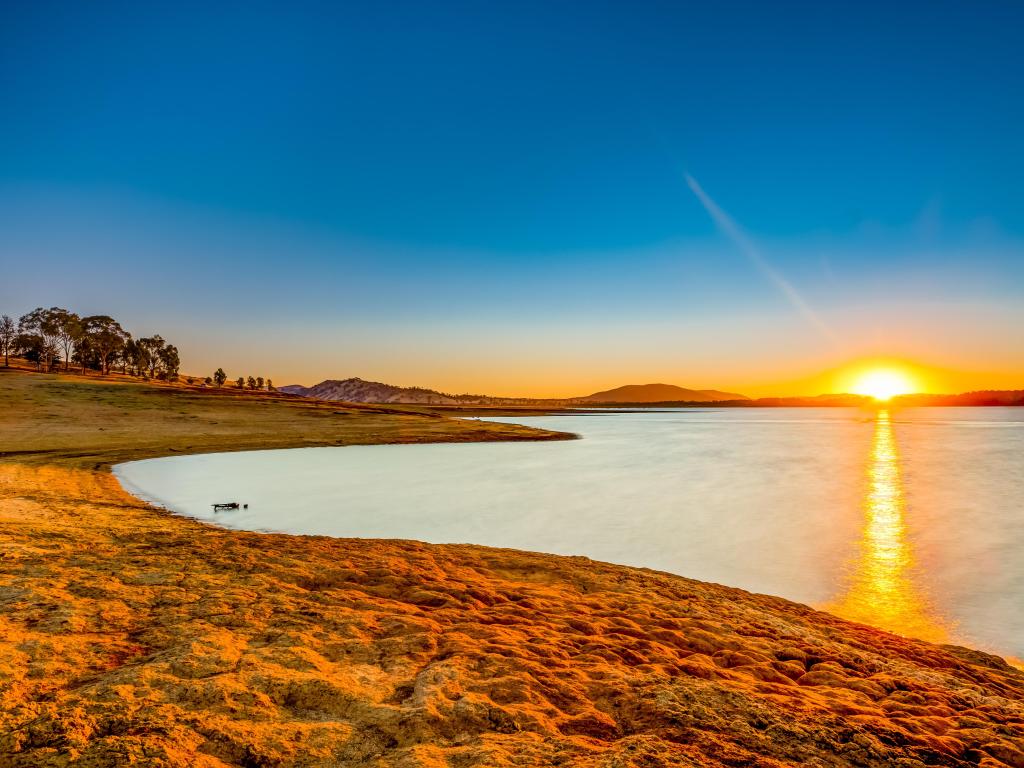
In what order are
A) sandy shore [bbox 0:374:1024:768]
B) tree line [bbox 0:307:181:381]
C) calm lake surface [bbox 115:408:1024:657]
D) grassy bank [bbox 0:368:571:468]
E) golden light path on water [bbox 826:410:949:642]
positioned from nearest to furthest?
sandy shore [bbox 0:374:1024:768] → golden light path on water [bbox 826:410:949:642] → calm lake surface [bbox 115:408:1024:657] → grassy bank [bbox 0:368:571:468] → tree line [bbox 0:307:181:381]

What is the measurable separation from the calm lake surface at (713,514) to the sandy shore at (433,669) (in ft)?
11.0

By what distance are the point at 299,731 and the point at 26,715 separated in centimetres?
231

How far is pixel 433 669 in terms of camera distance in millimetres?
6508

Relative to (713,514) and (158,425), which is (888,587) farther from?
(158,425)

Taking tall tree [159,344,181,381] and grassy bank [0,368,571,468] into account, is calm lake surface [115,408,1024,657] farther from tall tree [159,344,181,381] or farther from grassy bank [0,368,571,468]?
tall tree [159,344,181,381]

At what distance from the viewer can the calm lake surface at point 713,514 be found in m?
13.2

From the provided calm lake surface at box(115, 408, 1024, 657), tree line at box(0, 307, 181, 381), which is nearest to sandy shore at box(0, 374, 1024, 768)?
calm lake surface at box(115, 408, 1024, 657)

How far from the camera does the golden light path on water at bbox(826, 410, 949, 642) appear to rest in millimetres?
11016

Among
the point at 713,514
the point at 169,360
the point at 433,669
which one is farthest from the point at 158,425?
the point at 169,360

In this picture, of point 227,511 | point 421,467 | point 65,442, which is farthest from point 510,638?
point 65,442

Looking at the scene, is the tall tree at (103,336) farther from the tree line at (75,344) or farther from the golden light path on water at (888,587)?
the golden light path on water at (888,587)

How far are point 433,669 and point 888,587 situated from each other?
478 inches

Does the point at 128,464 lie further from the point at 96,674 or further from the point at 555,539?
the point at 96,674

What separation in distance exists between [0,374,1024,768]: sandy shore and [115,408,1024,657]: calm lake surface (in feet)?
11.0
